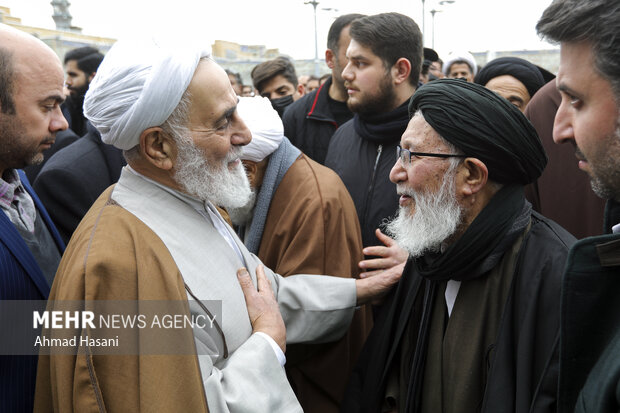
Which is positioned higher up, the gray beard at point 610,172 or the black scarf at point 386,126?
the gray beard at point 610,172

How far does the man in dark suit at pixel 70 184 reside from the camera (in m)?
3.57

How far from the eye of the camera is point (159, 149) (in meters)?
2.07

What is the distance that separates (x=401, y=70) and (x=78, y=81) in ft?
14.6

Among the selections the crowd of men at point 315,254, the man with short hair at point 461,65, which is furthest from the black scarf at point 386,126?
the man with short hair at point 461,65

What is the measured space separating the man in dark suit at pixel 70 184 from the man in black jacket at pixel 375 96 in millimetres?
1733

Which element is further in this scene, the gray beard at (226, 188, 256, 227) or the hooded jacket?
the hooded jacket

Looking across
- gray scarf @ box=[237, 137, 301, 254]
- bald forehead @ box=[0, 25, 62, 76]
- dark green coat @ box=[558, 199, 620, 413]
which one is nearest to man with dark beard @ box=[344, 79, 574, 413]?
dark green coat @ box=[558, 199, 620, 413]

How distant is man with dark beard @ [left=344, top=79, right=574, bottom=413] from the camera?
72.0 inches

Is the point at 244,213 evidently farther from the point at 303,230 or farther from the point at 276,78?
the point at 276,78

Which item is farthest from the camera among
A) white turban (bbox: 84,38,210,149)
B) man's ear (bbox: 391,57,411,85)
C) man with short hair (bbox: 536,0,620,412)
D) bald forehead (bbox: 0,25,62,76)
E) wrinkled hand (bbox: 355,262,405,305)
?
man's ear (bbox: 391,57,411,85)

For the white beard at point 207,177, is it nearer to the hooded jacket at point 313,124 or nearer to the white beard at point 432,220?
the white beard at point 432,220

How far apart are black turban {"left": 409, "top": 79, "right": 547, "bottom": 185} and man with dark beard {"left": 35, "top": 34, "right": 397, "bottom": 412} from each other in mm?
871

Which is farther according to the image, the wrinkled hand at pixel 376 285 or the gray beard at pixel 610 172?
the wrinkled hand at pixel 376 285

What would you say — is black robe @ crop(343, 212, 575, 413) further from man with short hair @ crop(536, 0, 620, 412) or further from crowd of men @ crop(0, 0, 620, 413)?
man with short hair @ crop(536, 0, 620, 412)
